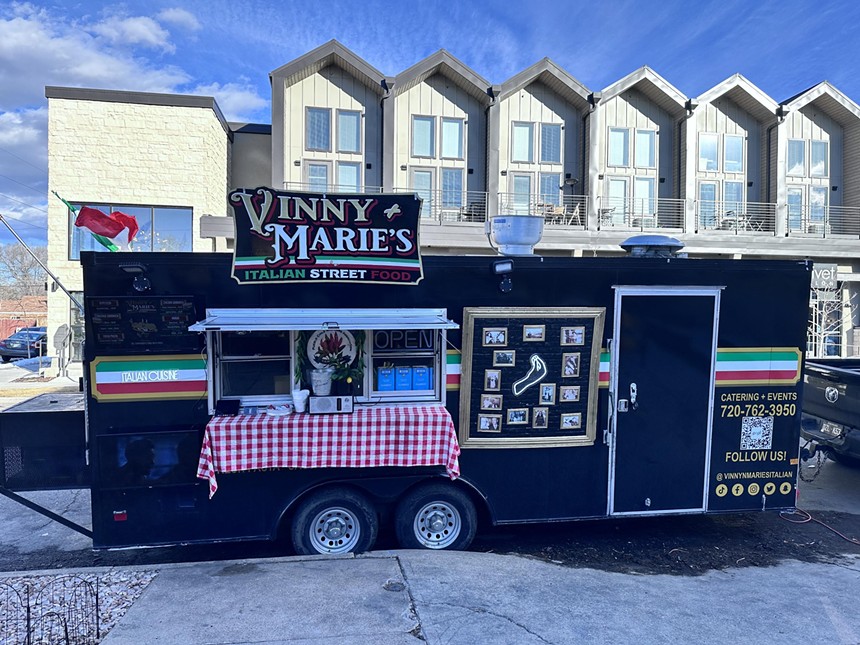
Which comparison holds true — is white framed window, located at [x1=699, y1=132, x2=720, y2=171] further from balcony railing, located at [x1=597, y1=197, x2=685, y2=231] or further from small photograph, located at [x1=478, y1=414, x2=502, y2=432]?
small photograph, located at [x1=478, y1=414, x2=502, y2=432]

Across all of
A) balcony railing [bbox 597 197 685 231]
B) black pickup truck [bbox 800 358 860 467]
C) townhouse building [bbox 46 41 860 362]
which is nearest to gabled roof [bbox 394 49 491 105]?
townhouse building [bbox 46 41 860 362]

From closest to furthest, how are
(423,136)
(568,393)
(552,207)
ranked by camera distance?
1. (568,393)
2. (552,207)
3. (423,136)

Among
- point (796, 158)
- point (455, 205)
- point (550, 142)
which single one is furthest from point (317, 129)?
point (796, 158)

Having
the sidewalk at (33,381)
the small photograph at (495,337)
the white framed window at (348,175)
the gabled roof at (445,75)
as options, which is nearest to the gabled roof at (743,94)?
the gabled roof at (445,75)

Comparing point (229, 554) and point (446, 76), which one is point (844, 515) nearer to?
point (229, 554)

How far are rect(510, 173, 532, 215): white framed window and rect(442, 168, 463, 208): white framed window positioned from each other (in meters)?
1.81

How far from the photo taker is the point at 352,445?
484 centimetres

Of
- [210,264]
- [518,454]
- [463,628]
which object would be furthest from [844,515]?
[210,264]

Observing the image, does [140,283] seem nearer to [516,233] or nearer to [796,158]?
[516,233]

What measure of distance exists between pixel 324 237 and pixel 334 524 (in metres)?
2.65

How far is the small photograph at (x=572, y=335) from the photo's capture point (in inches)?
207

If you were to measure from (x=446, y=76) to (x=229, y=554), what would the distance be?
17.1 metres

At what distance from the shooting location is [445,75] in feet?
60.7

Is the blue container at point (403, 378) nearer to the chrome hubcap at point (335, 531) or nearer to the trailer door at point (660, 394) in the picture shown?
the chrome hubcap at point (335, 531)
